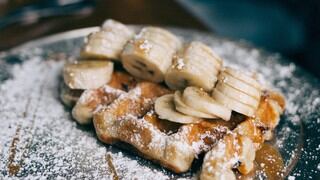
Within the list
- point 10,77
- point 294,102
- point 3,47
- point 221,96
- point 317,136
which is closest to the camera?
point 221,96

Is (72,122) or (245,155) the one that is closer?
(245,155)

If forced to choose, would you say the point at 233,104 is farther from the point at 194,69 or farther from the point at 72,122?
the point at 72,122

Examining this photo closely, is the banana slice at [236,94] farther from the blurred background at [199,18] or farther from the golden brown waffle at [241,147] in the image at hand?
the blurred background at [199,18]

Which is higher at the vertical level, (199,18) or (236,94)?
(236,94)


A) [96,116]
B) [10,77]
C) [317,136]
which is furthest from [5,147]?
[317,136]

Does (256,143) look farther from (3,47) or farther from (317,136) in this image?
(3,47)

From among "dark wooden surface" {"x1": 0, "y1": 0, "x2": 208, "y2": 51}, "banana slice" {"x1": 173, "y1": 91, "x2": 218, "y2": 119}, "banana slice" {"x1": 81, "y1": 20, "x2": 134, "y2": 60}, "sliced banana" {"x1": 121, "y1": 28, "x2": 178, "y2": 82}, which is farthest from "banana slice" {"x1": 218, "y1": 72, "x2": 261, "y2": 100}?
"dark wooden surface" {"x1": 0, "y1": 0, "x2": 208, "y2": 51}

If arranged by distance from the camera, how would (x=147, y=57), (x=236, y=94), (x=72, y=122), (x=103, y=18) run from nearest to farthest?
(x=236, y=94) < (x=147, y=57) < (x=72, y=122) < (x=103, y=18)

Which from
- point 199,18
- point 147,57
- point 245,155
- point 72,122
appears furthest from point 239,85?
point 199,18
